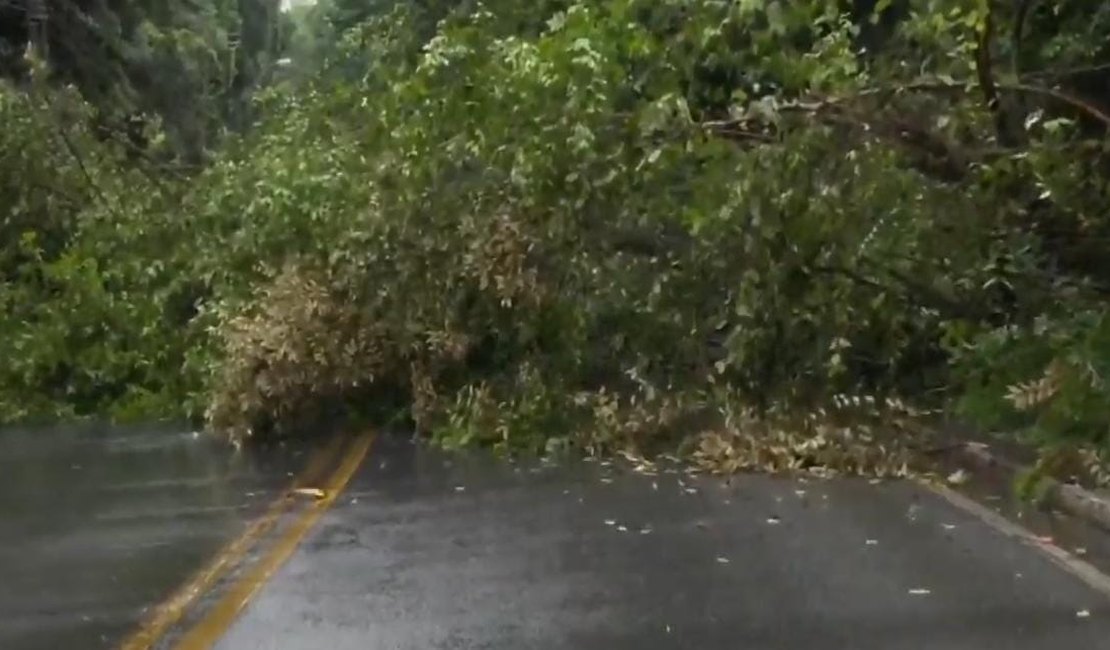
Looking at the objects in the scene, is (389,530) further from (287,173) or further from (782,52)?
(287,173)

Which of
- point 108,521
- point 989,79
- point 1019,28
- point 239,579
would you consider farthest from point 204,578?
point 1019,28

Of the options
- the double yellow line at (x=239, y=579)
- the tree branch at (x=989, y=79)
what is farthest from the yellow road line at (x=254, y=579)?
the tree branch at (x=989, y=79)

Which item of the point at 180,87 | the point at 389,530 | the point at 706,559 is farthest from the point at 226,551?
the point at 180,87

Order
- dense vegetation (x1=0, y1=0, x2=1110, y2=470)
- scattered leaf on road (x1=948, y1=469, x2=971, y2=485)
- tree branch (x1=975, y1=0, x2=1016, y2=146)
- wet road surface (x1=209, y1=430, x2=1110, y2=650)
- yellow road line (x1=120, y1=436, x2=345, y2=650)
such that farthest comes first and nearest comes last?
1. dense vegetation (x1=0, y1=0, x2=1110, y2=470)
2. scattered leaf on road (x1=948, y1=469, x2=971, y2=485)
3. tree branch (x1=975, y1=0, x2=1016, y2=146)
4. yellow road line (x1=120, y1=436, x2=345, y2=650)
5. wet road surface (x1=209, y1=430, x2=1110, y2=650)

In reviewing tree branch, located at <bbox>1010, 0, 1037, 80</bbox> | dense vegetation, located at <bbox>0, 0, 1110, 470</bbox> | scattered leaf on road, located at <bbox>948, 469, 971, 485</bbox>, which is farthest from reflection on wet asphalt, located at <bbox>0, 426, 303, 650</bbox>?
tree branch, located at <bbox>1010, 0, 1037, 80</bbox>

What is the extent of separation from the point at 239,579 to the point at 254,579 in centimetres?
8

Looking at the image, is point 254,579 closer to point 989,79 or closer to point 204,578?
point 204,578

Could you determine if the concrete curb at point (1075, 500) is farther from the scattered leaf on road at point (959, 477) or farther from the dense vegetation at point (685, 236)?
the dense vegetation at point (685, 236)

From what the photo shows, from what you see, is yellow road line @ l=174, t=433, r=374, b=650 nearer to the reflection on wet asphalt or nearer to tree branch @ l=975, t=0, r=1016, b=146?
the reflection on wet asphalt

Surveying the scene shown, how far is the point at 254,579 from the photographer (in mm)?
10344

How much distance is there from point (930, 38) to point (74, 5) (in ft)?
71.0

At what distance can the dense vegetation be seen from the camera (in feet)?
48.0

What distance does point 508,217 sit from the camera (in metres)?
17.6

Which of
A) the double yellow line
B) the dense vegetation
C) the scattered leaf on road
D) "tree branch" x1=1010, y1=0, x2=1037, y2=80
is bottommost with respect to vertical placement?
the scattered leaf on road
